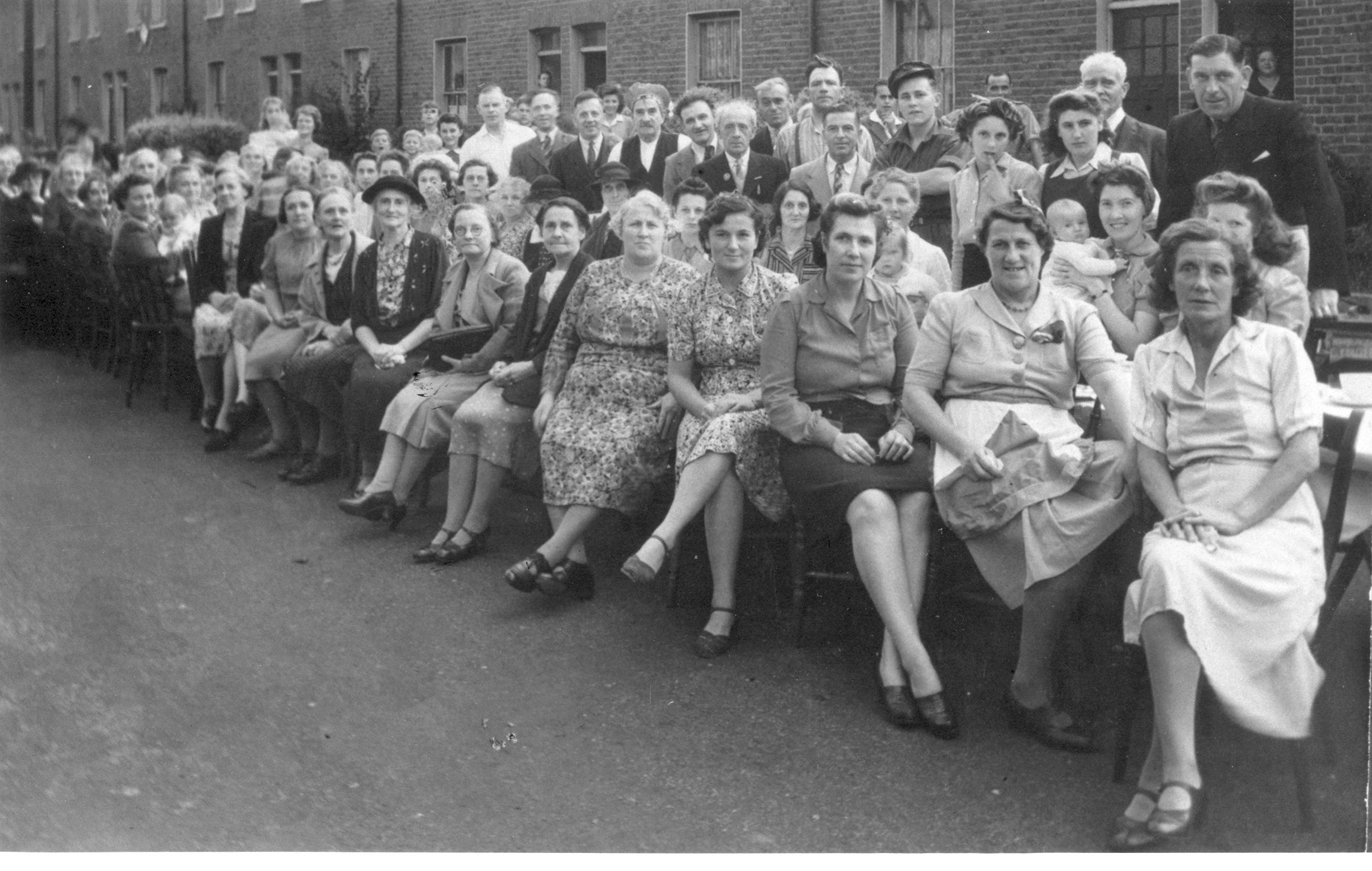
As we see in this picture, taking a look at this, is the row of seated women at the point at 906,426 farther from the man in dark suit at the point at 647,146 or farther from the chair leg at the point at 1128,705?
the man in dark suit at the point at 647,146

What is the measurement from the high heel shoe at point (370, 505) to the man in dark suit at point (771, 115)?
3418 millimetres

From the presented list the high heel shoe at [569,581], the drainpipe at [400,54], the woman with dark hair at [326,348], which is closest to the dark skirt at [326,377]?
the woman with dark hair at [326,348]

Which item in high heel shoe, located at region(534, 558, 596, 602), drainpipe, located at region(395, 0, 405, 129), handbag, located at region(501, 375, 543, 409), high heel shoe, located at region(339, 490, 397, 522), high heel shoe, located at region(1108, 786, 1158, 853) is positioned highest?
drainpipe, located at region(395, 0, 405, 129)

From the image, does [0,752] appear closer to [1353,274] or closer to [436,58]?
[1353,274]

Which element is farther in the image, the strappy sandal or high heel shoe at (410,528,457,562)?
high heel shoe at (410,528,457,562)

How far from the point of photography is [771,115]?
952cm

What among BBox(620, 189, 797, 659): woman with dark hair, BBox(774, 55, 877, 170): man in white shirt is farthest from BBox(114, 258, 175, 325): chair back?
BBox(620, 189, 797, 659): woman with dark hair

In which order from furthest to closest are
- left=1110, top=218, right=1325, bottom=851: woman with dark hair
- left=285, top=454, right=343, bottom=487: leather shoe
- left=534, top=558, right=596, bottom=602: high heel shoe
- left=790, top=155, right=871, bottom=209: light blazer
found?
left=285, top=454, right=343, bottom=487: leather shoe, left=790, top=155, right=871, bottom=209: light blazer, left=534, top=558, right=596, bottom=602: high heel shoe, left=1110, top=218, right=1325, bottom=851: woman with dark hair

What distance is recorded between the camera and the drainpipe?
2049 centimetres

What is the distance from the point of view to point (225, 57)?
778 inches

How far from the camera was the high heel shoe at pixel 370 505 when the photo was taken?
23.7 feet

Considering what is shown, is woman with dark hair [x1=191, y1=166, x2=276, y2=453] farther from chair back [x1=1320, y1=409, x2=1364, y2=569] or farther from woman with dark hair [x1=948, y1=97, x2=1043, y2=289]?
chair back [x1=1320, y1=409, x2=1364, y2=569]

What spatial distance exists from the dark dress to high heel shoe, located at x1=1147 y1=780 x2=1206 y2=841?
491cm

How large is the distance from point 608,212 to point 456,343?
125 centimetres
